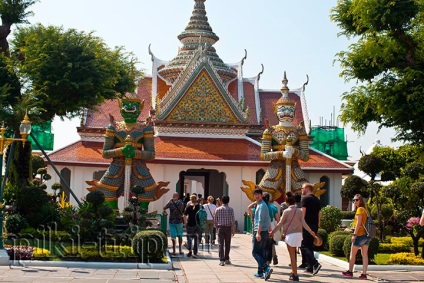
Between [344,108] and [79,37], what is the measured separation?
7327mm

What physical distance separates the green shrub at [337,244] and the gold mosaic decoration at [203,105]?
12209 mm

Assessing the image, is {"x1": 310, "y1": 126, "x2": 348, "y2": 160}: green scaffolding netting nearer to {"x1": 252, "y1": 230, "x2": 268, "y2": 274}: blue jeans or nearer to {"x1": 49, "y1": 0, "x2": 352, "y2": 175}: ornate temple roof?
{"x1": 49, "y1": 0, "x2": 352, "y2": 175}: ornate temple roof

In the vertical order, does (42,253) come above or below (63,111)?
below

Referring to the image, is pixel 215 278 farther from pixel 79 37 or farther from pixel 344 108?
pixel 79 37

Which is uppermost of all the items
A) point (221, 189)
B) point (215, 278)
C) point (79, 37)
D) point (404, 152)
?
point (79, 37)

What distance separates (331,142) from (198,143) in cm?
1290

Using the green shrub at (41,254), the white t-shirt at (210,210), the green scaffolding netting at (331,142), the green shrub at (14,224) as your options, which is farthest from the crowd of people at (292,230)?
the green scaffolding netting at (331,142)

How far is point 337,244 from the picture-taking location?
504 inches

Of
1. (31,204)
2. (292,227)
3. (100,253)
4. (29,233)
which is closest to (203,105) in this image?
(31,204)

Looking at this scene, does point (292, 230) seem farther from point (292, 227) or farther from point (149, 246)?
point (149, 246)

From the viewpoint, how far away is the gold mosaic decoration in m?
24.7

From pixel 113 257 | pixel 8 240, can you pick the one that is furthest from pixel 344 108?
pixel 8 240

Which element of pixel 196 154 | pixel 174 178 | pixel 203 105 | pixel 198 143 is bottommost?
pixel 174 178

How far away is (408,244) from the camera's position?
14.9m
